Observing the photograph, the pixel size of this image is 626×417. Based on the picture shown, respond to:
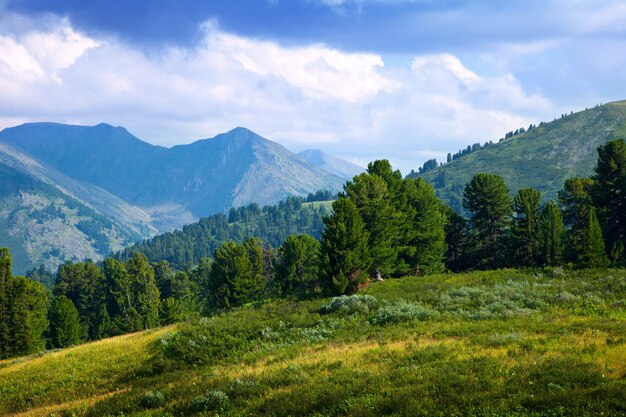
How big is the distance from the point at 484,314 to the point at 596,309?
6777mm

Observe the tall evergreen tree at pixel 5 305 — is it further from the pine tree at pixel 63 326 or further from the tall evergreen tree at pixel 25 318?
the pine tree at pixel 63 326

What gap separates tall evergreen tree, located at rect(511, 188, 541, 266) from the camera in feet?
200

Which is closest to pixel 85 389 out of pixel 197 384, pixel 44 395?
pixel 44 395

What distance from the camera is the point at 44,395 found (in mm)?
23359

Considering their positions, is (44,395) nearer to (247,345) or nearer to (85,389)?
(85,389)

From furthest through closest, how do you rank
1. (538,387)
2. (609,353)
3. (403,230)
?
1. (403,230)
2. (609,353)
3. (538,387)

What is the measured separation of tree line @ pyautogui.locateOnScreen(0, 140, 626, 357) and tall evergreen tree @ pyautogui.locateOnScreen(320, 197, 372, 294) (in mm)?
105

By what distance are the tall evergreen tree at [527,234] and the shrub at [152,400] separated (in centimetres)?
5578

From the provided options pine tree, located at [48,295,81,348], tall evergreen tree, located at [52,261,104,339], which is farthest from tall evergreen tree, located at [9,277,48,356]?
tall evergreen tree, located at [52,261,104,339]

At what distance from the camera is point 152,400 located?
1762 cm

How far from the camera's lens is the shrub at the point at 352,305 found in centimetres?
3412

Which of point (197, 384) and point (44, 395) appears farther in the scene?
point (44, 395)

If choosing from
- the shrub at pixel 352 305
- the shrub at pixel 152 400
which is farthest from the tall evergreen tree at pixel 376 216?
the shrub at pixel 152 400

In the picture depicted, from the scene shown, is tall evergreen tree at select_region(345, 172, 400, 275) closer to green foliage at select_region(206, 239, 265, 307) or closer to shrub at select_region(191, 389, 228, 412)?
green foliage at select_region(206, 239, 265, 307)
